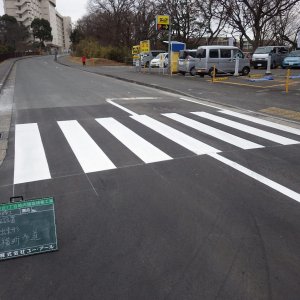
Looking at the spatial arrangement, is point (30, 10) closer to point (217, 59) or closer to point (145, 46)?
point (145, 46)

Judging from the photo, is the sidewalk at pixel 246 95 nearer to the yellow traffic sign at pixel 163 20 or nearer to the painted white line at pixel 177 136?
the painted white line at pixel 177 136

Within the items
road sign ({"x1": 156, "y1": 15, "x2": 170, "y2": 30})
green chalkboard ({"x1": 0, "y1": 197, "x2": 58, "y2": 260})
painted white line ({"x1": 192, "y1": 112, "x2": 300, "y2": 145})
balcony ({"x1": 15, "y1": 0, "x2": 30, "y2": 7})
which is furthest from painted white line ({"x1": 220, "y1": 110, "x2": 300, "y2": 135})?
balcony ({"x1": 15, "y1": 0, "x2": 30, "y2": 7})

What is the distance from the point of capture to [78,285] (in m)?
3.07

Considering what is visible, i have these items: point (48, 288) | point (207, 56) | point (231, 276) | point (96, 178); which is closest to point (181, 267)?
point (231, 276)

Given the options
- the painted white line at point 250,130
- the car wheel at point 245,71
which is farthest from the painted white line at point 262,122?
the car wheel at point 245,71

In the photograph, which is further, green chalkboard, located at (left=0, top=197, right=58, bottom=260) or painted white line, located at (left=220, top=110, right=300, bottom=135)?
painted white line, located at (left=220, top=110, right=300, bottom=135)

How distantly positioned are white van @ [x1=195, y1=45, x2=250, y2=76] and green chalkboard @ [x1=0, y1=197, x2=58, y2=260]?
69.8ft

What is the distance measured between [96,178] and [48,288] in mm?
2682

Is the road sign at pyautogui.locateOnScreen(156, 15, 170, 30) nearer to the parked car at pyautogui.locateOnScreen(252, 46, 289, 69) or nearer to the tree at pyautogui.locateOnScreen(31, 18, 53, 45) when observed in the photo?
the parked car at pyautogui.locateOnScreen(252, 46, 289, 69)

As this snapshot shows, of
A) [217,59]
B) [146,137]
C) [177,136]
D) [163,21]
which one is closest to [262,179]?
[177,136]

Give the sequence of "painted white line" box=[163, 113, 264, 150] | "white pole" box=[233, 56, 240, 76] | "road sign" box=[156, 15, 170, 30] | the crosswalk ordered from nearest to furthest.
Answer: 1. the crosswalk
2. "painted white line" box=[163, 113, 264, 150]
3. "white pole" box=[233, 56, 240, 76]
4. "road sign" box=[156, 15, 170, 30]

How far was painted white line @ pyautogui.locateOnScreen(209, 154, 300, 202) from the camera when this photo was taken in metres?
4.89

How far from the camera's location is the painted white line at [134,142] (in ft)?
21.9

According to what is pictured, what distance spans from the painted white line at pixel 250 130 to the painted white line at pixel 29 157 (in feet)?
16.2
